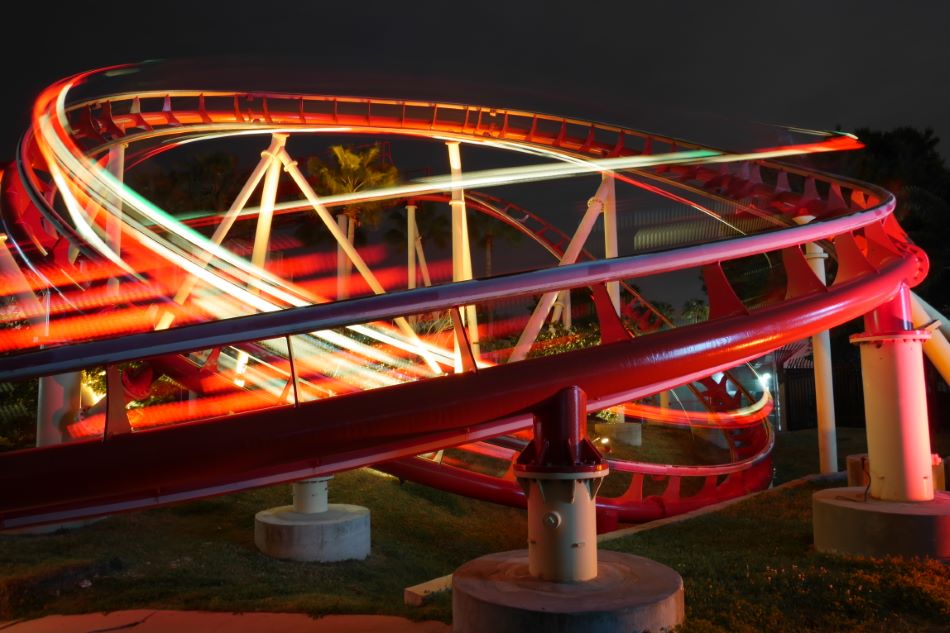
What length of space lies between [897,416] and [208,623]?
20.4 feet

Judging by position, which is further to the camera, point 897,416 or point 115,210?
point 115,210

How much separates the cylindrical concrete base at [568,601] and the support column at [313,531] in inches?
186

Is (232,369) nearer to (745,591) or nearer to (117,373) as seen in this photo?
(117,373)

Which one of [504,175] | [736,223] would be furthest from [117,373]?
[736,223]

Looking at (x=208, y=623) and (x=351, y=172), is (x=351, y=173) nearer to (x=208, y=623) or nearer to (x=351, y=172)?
(x=351, y=172)

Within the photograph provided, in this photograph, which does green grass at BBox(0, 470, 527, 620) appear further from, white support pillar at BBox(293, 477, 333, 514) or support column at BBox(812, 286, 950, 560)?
support column at BBox(812, 286, 950, 560)

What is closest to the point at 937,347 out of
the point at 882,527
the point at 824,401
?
the point at 824,401

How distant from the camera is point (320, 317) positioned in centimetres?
418

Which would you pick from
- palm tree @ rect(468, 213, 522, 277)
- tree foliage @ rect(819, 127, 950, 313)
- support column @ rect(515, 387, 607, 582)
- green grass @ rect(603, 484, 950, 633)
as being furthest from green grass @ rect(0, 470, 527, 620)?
palm tree @ rect(468, 213, 522, 277)

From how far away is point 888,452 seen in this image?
676 centimetres

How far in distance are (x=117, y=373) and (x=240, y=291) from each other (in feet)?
14.0

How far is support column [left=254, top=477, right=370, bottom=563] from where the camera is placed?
9078 millimetres

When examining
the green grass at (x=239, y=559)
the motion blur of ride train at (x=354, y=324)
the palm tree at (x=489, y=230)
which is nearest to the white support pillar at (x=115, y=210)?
the motion blur of ride train at (x=354, y=324)

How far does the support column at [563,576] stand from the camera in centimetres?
405
